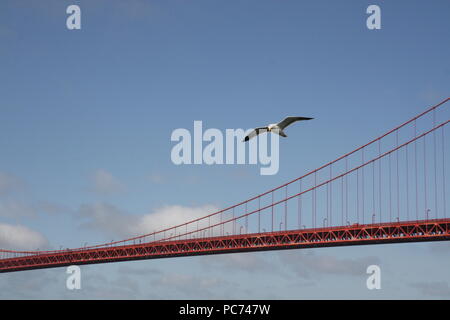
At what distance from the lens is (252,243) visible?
85.0m

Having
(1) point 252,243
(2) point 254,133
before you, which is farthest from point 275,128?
(1) point 252,243

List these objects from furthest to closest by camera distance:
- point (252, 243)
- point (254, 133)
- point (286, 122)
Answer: point (252, 243)
point (286, 122)
point (254, 133)

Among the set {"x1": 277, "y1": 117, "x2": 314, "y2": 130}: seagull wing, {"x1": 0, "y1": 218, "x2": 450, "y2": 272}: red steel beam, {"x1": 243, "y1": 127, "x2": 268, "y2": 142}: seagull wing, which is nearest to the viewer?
{"x1": 243, "y1": 127, "x2": 268, "y2": 142}: seagull wing

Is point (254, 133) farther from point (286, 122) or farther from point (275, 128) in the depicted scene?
point (286, 122)

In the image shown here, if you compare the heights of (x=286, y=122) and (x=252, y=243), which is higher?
(x=286, y=122)

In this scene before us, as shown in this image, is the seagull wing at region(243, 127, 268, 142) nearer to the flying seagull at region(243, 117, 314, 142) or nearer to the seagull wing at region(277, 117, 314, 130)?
the flying seagull at region(243, 117, 314, 142)

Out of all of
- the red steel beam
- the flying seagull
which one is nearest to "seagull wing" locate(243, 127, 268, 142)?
the flying seagull

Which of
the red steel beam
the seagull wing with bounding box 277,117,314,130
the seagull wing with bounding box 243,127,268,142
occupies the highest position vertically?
the seagull wing with bounding box 277,117,314,130

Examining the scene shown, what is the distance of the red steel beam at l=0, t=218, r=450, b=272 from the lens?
7181 centimetres

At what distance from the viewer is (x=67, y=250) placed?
4203 inches

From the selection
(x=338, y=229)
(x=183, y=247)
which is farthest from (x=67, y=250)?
(x=338, y=229)

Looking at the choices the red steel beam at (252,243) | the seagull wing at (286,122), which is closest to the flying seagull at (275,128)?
the seagull wing at (286,122)
